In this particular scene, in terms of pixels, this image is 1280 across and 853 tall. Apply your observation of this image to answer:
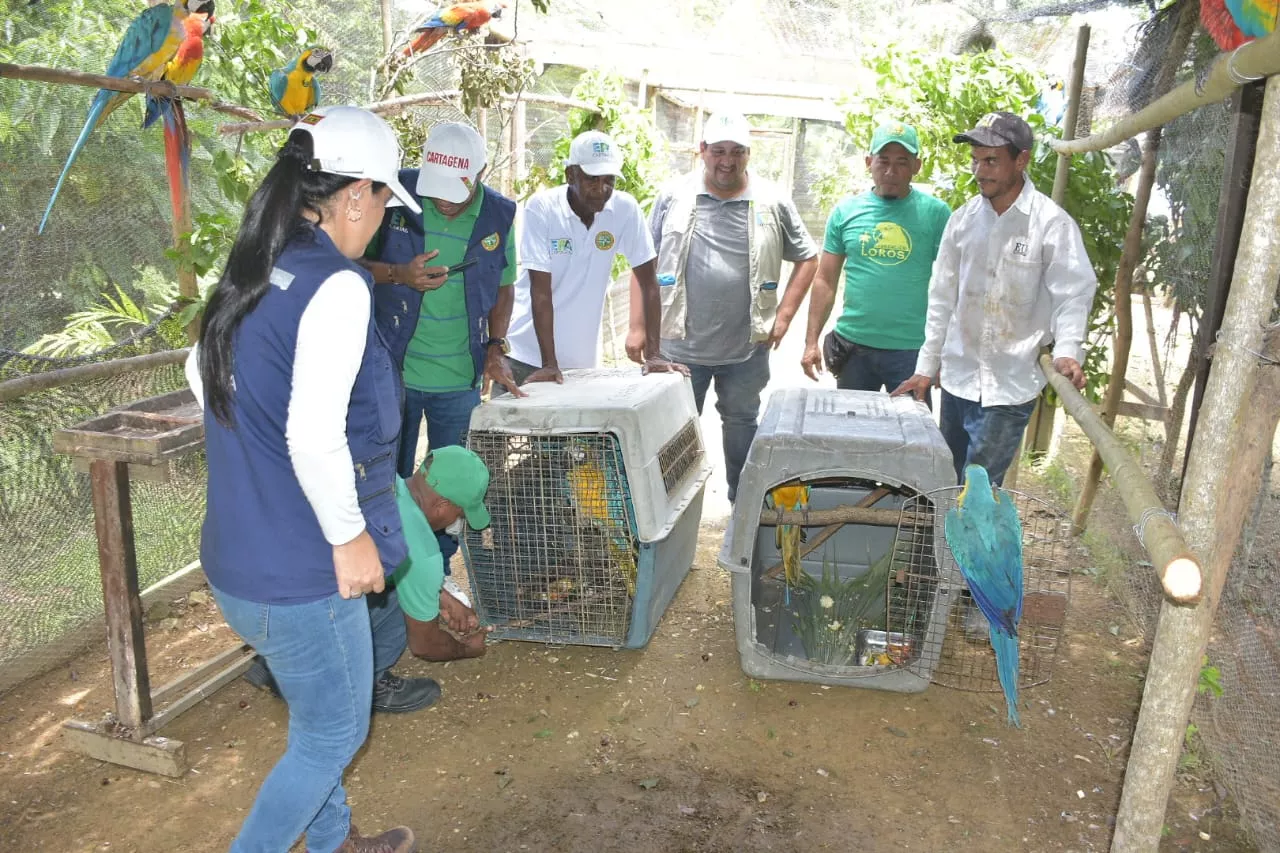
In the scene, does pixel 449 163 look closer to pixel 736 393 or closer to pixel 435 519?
pixel 435 519

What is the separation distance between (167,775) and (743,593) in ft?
5.59

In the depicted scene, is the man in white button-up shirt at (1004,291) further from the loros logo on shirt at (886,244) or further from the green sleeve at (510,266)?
the green sleeve at (510,266)

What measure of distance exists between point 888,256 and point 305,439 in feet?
9.18

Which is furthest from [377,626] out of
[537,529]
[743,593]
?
[743,593]

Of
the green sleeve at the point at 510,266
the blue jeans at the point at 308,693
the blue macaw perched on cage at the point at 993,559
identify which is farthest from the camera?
the green sleeve at the point at 510,266

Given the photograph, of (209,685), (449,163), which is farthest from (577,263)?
(209,685)

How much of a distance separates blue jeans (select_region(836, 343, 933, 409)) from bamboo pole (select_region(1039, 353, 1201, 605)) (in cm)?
155

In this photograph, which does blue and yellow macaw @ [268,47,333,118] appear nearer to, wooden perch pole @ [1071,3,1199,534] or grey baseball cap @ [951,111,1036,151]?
grey baseball cap @ [951,111,1036,151]

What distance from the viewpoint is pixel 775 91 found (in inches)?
346

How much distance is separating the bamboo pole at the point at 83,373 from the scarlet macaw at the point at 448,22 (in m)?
1.86

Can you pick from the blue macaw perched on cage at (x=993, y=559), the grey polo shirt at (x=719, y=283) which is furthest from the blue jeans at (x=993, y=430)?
the grey polo shirt at (x=719, y=283)

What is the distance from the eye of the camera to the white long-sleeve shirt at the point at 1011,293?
3.07 m

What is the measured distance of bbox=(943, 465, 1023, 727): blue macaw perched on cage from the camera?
97.7 inches

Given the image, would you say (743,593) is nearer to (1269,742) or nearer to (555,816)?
(555,816)
